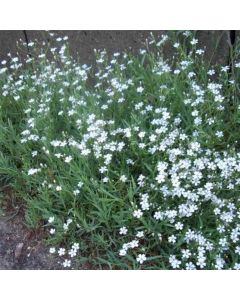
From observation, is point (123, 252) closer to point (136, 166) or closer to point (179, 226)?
point (179, 226)

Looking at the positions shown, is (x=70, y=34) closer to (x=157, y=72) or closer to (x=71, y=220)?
(x=157, y=72)

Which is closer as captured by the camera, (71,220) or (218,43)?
(71,220)

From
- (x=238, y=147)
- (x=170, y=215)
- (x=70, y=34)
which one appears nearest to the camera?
(x=170, y=215)

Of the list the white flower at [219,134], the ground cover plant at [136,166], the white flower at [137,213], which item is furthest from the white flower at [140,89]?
the white flower at [137,213]

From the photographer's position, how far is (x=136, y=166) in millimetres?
3154

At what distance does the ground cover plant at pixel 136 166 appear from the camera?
9.28 feet

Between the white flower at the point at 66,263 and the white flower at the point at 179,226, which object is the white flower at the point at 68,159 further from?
the white flower at the point at 179,226

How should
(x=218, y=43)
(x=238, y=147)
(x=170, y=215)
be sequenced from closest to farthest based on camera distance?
(x=170, y=215) → (x=238, y=147) → (x=218, y=43)

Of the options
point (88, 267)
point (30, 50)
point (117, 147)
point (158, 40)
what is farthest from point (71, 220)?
point (30, 50)

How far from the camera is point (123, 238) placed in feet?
9.80

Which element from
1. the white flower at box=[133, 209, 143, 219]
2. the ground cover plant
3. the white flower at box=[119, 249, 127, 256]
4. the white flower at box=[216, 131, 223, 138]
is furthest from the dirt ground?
the white flower at box=[216, 131, 223, 138]

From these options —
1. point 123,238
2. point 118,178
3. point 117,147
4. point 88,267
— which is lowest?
point 88,267

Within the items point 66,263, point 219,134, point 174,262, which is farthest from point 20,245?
point 219,134

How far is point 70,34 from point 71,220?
208cm
